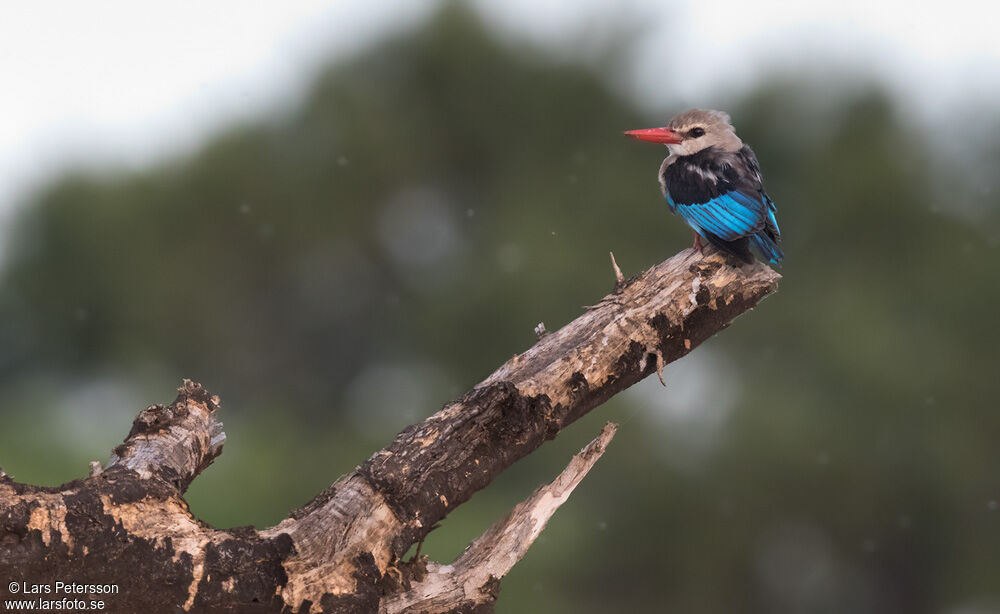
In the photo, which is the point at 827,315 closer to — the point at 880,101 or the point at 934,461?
the point at 934,461

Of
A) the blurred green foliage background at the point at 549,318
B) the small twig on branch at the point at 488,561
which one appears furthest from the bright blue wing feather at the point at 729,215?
the blurred green foliage background at the point at 549,318

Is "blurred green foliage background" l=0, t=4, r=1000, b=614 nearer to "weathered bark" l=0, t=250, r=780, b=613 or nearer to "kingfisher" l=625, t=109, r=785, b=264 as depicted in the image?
"kingfisher" l=625, t=109, r=785, b=264

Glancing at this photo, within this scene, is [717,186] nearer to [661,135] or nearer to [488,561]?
[661,135]

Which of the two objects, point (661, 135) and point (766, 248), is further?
point (661, 135)

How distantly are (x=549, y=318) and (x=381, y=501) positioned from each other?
636 inches

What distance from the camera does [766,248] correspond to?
5.53 m

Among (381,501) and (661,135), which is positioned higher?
(661,135)

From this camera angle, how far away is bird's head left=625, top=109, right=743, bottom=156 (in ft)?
21.0

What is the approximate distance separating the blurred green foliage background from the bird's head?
11954 mm

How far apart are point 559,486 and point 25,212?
20763 millimetres

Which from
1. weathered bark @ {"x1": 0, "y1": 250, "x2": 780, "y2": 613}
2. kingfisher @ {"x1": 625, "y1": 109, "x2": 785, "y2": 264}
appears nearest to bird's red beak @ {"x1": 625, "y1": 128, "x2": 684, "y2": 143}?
kingfisher @ {"x1": 625, "y1": 109, "x2": 785, "y2": 264}

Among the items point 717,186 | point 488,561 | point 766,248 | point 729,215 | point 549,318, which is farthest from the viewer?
point 549,318

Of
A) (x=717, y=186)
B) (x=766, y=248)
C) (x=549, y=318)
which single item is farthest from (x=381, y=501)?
(x=549, y=318)

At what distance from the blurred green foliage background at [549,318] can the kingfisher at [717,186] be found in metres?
12.0
